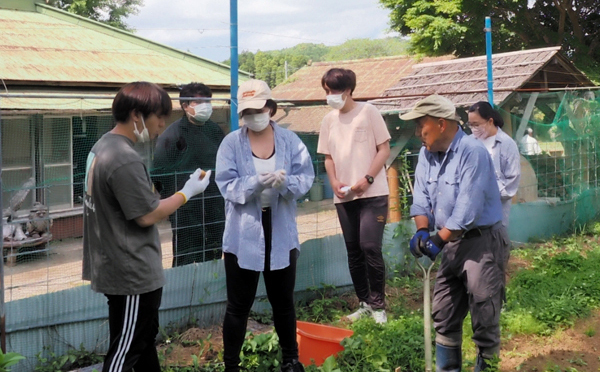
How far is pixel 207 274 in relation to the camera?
5383 mm

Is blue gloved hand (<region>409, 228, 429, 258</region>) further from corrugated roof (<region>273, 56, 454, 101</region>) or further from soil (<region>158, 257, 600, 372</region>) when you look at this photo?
corrugated roof (<region>273, 56, 454, 101</region>)

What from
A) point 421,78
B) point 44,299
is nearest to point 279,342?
point 44,299

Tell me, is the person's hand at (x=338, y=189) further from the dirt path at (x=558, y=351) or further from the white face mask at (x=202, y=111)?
the dirt path at (x=558, y=351)

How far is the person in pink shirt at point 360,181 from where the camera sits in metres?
5.33

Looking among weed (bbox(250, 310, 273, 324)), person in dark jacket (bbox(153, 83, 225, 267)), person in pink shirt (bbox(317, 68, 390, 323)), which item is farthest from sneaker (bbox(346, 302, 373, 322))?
person in dark jacket (bbox(153, 83, 225, 267))

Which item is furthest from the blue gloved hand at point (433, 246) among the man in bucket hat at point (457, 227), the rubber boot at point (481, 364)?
the rubber boot at point (481, 364)

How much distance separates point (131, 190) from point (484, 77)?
8658 millimetres

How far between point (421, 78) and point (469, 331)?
286 inches

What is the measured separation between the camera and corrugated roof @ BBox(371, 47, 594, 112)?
33.6 ft

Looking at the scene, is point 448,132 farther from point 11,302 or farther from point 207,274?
point 11,302

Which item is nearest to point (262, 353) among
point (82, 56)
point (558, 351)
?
point (558, 351)

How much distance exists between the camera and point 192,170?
5.38 m

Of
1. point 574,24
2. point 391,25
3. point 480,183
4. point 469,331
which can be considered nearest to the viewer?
point 480,183

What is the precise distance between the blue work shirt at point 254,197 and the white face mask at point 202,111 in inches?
42.4
